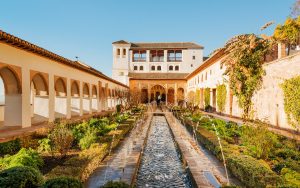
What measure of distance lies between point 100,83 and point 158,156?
1883 cm

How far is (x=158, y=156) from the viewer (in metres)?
9.30

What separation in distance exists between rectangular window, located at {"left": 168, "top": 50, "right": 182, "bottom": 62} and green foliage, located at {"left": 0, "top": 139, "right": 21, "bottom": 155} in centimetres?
4584

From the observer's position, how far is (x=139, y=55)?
53.2 metres

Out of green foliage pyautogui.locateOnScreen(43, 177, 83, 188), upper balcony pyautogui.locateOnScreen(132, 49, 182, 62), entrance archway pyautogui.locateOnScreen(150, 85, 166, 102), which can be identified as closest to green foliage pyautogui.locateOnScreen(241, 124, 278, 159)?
green foliage pyautogui.locateOnScreen(43, 177, 83, 188)

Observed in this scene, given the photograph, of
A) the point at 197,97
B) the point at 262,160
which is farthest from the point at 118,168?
the point at 197,97

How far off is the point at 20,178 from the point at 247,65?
16.0 m

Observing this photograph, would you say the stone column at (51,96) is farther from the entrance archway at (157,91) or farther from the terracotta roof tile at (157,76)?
the entrance archway at (157,91)

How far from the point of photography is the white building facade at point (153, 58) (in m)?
51.4

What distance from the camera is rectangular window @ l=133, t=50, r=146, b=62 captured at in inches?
2071

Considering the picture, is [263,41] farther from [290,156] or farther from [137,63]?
[137,63]

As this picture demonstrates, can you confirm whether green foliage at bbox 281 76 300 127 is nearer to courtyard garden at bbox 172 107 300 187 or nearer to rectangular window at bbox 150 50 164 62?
courtyard garden at bbox 172 107 300 187

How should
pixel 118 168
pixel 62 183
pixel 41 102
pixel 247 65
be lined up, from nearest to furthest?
pixel 62 183 → pixel 118 168 → pixel 41 102 → pixel 247 65

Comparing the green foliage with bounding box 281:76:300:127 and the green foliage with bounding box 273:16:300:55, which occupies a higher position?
the green foliage with bounding box 273:16:300:55

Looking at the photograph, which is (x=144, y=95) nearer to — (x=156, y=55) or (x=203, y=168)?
(x=156, y=55)
